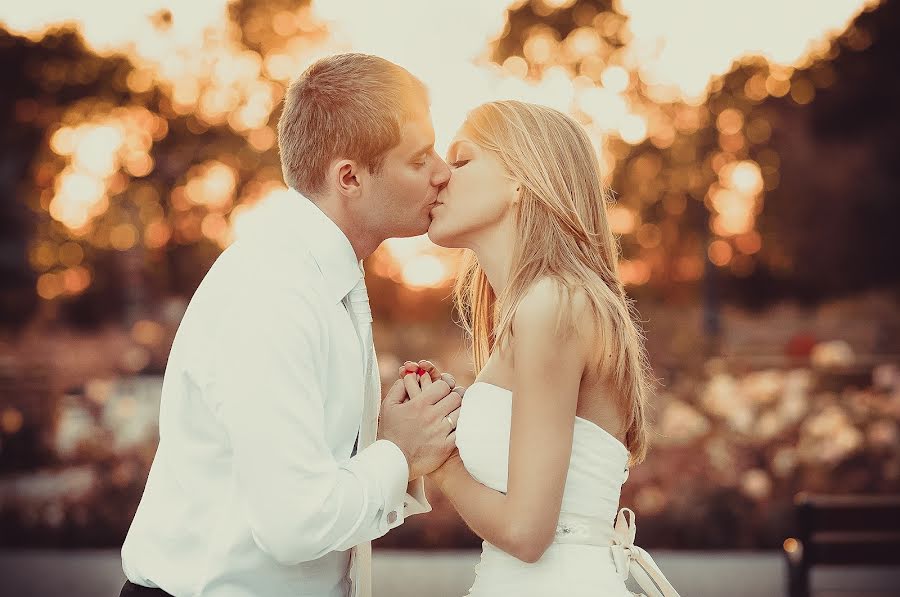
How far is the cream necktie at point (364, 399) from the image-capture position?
2.71m

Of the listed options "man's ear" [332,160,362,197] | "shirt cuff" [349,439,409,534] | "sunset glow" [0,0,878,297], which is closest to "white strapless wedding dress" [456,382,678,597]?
"shirt cuff" [349,439,409,534]

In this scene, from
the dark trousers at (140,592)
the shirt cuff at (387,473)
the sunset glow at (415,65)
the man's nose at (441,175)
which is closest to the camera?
the shirt cuff at (387,473)

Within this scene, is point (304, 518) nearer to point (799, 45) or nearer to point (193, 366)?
point (193, 366)

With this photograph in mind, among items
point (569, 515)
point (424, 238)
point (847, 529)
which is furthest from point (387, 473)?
point (424, 238)

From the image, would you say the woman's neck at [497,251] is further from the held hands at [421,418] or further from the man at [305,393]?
the held hands at [421,418]

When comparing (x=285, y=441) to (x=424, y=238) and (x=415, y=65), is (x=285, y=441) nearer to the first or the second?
(x=415, y=65)

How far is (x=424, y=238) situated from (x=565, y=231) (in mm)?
7991

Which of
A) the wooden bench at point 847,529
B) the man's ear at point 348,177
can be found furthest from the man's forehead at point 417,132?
the wooden bench at point 847,529

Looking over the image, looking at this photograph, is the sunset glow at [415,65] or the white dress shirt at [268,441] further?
the sunset glow at [415,65]

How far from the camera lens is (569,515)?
2789 millimetres

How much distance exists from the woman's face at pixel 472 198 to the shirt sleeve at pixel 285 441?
27.4 inches

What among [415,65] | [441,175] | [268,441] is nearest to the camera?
[268,441]

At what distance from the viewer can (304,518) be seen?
2281 millimetres

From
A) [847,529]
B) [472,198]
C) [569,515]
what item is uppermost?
[472,198]
